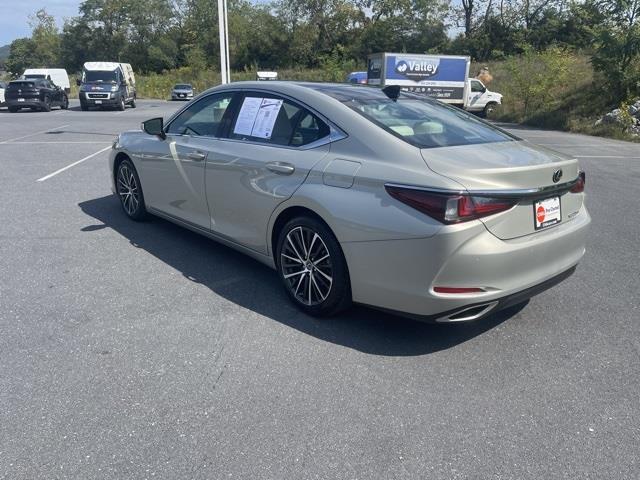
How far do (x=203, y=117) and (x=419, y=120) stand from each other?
207 cm

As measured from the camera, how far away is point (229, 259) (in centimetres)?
514

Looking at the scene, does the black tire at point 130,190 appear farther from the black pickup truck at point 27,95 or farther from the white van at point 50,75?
the white van at point 50,75

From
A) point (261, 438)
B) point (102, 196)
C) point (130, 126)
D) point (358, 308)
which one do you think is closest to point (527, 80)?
point (130, 126)

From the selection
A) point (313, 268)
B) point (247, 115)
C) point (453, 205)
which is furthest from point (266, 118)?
point (453, 205)

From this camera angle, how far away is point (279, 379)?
3.17m

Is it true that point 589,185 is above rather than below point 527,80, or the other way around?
below

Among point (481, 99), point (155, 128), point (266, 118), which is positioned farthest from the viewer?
point (481, 99)

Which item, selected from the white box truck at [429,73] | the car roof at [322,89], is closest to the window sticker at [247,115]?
the car roof at [322,89]

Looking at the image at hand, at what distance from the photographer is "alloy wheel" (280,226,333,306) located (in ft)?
12.3

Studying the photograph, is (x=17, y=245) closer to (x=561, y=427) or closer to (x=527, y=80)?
(x=561, y=427)

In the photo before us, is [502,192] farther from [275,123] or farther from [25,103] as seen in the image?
[25,103]

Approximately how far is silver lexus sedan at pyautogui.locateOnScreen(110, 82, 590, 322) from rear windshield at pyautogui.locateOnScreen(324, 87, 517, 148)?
2cm

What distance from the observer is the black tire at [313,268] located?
363 cm

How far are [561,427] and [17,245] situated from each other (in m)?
4.98
